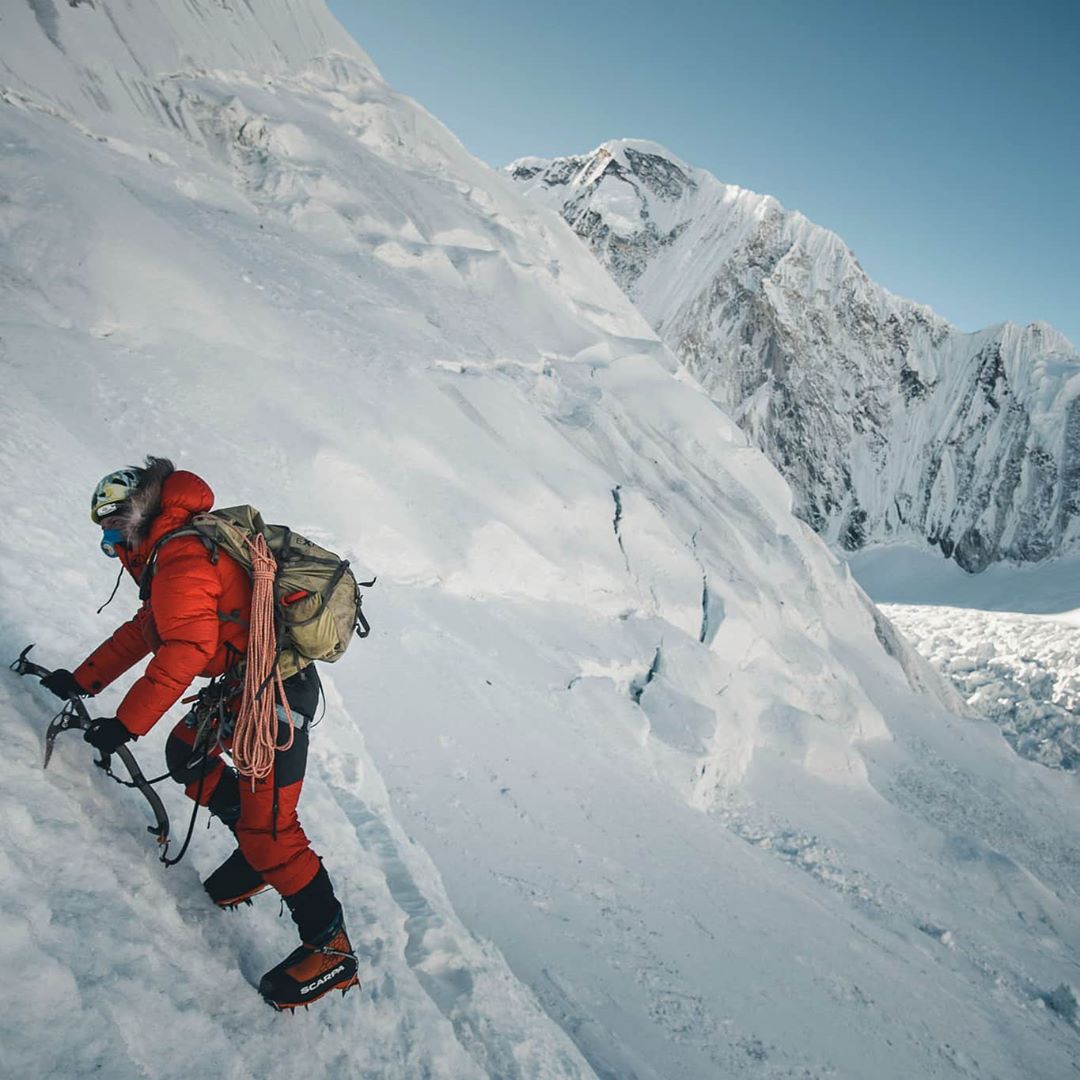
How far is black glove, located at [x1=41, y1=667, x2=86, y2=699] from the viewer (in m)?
2.67

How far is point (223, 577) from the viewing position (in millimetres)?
2762

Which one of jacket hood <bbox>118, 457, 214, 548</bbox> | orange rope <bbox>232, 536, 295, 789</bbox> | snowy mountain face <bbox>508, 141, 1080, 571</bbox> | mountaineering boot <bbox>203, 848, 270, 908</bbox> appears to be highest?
snowy mountain face <bbox>508, 141, 1080, 571</bbox>

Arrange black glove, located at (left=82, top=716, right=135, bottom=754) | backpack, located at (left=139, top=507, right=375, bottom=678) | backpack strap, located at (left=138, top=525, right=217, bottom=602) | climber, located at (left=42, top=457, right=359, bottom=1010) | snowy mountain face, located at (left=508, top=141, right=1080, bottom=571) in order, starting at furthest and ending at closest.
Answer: snowy mountain face, located at (left=508, top=141, right=1080, bottom=571), backpack, located at (left=139, top=507, right=375, bottom=678), backpack strap, located at (left=138, top=525, right=217, bottom=602), climber, located at (left=42, top=457, right=359, bottom=1010), black glove, located at (left=82, top=716, right=135, bottom=754)

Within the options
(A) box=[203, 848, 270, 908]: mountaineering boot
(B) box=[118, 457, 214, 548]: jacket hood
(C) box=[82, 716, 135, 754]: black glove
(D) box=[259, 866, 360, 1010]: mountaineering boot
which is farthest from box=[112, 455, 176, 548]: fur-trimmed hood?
(D) box=[259, 866, 360, 1010]: mountaineering boot

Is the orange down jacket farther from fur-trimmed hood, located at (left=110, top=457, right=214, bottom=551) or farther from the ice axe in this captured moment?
the ice axe

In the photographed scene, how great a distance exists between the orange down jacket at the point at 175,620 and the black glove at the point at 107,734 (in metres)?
0.03

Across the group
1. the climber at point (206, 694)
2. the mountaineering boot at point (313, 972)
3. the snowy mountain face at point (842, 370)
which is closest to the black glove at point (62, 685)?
the climber at point (206, 694)

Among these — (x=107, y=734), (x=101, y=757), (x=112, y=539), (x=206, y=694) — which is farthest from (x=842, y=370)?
(x=107, y=734)

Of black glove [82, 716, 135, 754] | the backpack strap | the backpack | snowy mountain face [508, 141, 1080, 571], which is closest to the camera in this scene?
black glove [82, 716, 135, 754]

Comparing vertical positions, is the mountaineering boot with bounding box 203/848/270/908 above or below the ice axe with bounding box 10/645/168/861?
below

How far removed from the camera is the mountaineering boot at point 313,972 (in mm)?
2543

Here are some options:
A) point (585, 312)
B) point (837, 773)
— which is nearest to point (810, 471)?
point (585, 312)

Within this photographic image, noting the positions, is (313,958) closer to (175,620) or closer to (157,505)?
(175,620)

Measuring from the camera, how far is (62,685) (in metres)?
2.69
